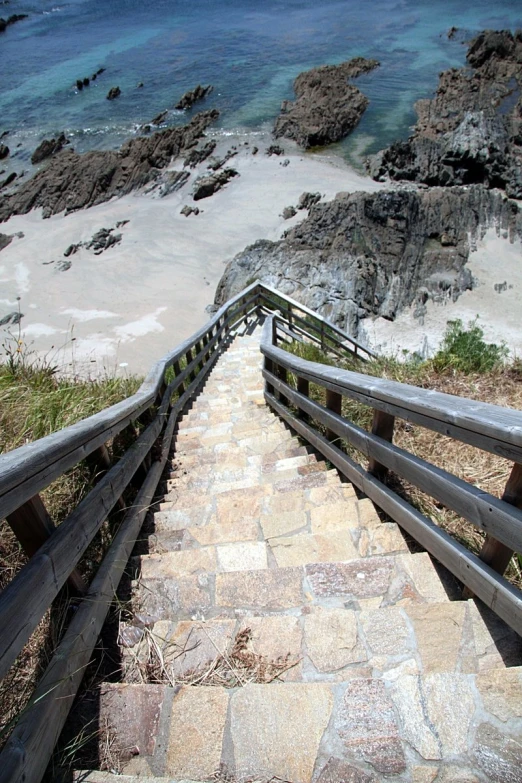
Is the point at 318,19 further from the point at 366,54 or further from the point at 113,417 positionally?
the point at 113,417

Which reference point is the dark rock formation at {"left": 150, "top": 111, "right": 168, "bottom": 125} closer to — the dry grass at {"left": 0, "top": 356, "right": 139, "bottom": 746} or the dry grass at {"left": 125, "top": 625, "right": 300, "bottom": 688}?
the dry grass at {"left": 0, "top": 356, "right": 139, "bottom": 746}

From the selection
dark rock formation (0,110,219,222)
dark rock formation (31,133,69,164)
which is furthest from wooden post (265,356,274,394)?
dark rock formation (31,133,69,164)

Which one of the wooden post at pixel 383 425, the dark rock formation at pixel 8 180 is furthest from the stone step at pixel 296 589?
the dark rock formation at pixel 8 180

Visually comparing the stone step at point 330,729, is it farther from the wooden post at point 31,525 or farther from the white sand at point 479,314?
the white sand at point 479,314

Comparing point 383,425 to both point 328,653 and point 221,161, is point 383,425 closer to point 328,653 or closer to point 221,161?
point 328,653

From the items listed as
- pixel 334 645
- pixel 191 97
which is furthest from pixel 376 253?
pixel 191 97

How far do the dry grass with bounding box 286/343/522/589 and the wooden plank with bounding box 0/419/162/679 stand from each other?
167cm

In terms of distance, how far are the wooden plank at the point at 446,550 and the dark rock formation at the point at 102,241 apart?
2279 centimetres

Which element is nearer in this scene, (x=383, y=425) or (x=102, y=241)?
(x=383, y=425)

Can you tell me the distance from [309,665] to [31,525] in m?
1.13

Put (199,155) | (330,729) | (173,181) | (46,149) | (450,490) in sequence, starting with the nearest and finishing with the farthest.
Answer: (330,729), (450,490), (173,181), (199,155), (46,149)

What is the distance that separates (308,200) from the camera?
23.3 m

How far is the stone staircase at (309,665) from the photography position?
1361mm

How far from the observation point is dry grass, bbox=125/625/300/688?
68.3 inches
